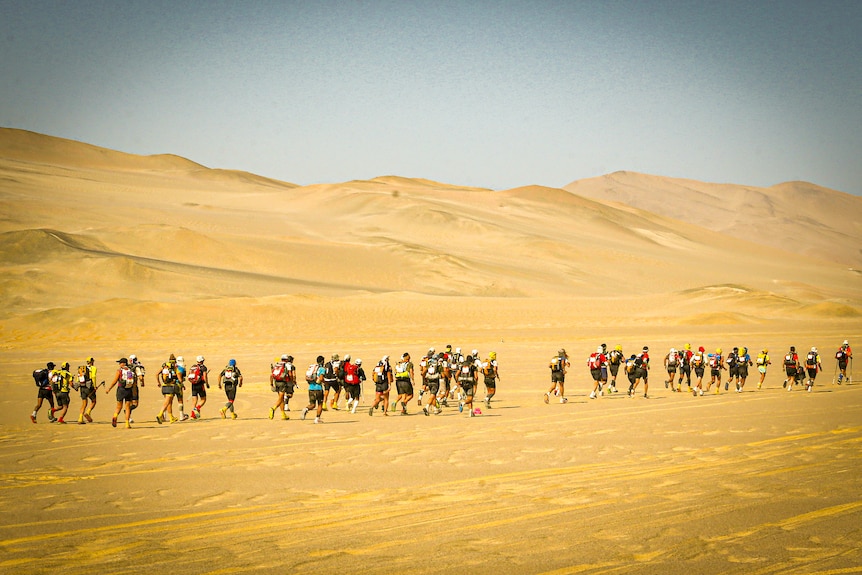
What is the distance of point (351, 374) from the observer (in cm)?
1962

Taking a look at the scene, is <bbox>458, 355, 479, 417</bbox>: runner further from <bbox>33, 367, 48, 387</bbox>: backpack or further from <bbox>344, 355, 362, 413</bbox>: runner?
<bbox>33, 367, 48, 387</bbox>: backpack

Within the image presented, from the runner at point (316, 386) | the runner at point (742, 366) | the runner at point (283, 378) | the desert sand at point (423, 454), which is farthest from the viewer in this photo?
the runner at point (742, 366)

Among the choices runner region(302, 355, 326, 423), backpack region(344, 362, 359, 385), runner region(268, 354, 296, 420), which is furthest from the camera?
backpack region(344, 362, 359, 385)

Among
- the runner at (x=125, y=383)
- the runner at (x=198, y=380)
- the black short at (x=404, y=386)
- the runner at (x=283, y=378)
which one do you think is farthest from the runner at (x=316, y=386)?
the runner at (x=125, y=383)

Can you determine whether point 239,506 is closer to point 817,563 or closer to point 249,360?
point 817,563

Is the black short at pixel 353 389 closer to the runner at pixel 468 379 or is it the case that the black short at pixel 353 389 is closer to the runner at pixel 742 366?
the runner at pixel 468 379

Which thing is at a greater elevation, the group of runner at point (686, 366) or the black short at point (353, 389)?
the group of runner at point (686, 366)

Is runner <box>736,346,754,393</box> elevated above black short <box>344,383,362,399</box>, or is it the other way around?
runner <box>736,346,754,393</box>

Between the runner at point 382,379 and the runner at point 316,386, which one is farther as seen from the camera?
the runner at point 382,379

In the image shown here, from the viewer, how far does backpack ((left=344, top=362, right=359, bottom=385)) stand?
770 inches

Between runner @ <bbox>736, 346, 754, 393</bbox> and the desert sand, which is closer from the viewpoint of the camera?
the desert sand

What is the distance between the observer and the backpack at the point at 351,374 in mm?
19547

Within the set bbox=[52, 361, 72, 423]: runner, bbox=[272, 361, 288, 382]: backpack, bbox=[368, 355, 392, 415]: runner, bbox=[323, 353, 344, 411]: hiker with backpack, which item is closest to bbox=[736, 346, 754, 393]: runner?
bbox=[368, 355, 392, 415]: runner

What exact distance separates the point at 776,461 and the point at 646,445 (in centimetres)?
244
